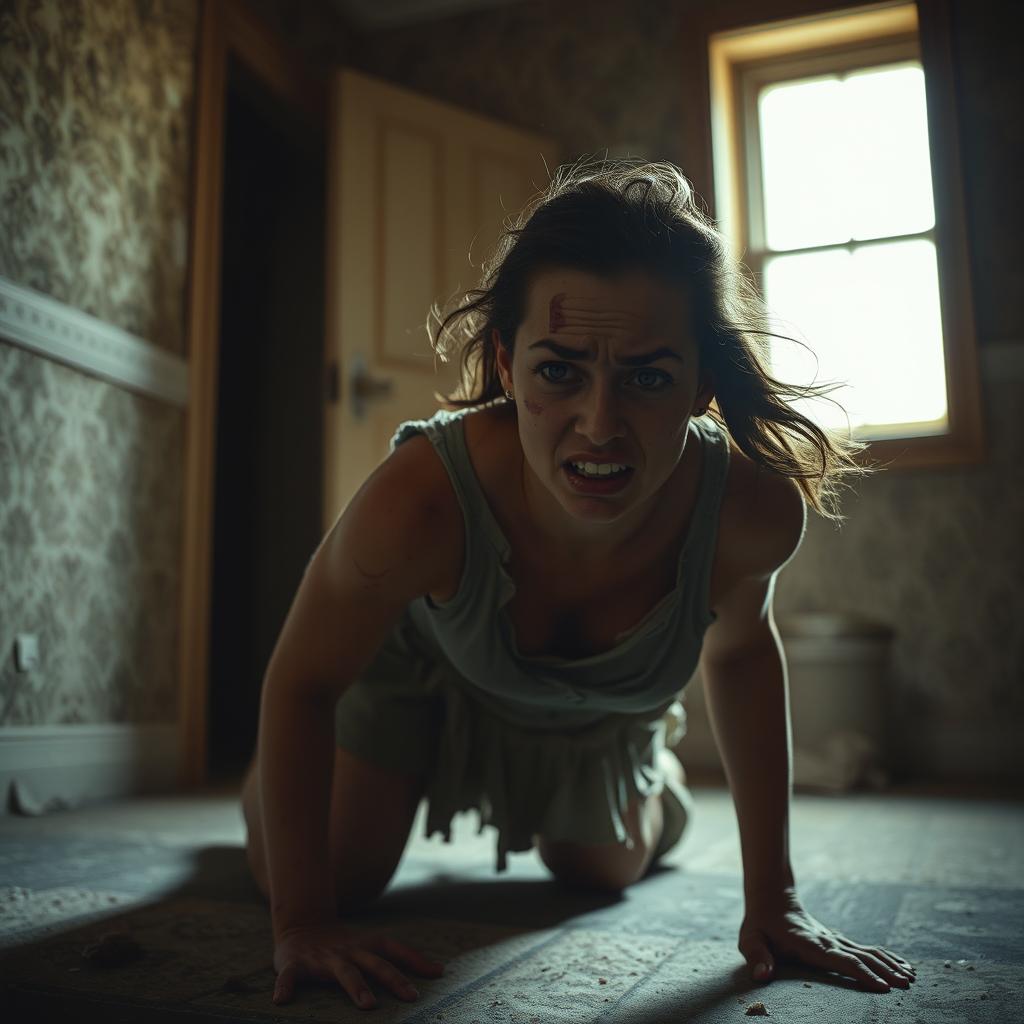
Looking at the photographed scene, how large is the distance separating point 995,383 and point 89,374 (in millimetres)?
2542

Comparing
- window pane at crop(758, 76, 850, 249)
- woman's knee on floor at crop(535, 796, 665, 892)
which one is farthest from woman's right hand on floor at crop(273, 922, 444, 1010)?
window pane at crop(758, 76, 850, 249)

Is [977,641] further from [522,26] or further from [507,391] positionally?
[522,26]

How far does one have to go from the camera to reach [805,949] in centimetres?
97

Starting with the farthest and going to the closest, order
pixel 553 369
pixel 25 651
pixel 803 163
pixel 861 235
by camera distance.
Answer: pixel 803 163 → pixel 861 235 → pixel 25 651 → pixel 553 369

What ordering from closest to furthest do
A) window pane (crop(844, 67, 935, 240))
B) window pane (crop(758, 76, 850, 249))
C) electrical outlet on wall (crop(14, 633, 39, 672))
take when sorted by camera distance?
electrical outlet on wall (crop(14, 633, 39, 672)) → window pane (crop(844, 67, 935, 240)) → window pane (crop(758, 76, 850, 249))

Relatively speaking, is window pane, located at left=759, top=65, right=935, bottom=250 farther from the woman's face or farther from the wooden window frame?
the woman's face

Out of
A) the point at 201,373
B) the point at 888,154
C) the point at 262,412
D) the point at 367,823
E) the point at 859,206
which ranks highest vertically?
the point at 888,154

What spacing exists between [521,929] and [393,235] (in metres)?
2.45

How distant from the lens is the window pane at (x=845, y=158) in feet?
10.7

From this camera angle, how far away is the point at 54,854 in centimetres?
159

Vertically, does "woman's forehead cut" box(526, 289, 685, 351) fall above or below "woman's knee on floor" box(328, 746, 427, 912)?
above

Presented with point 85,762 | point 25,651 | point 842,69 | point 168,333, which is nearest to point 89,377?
point 168,333

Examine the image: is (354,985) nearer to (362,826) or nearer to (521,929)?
(521,929)

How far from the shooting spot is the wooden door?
297cm
